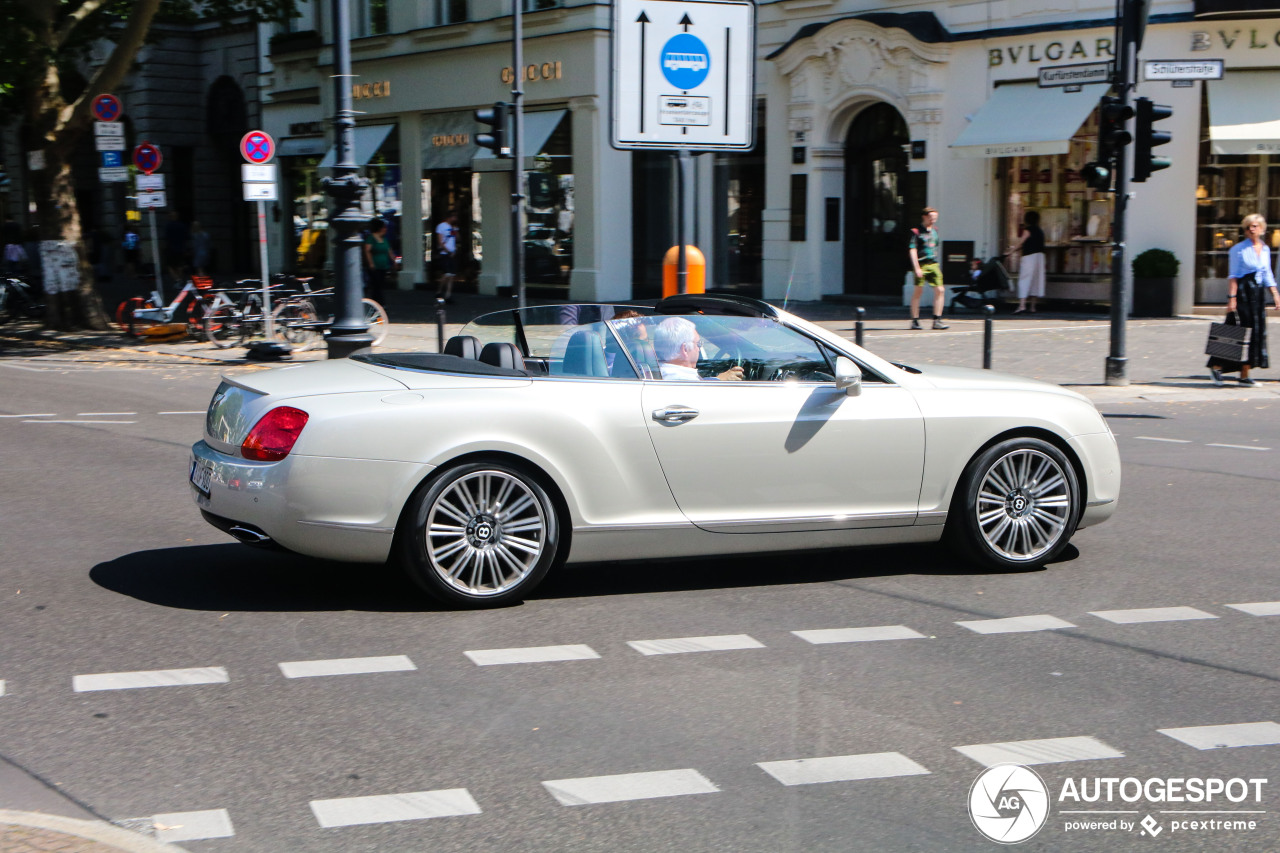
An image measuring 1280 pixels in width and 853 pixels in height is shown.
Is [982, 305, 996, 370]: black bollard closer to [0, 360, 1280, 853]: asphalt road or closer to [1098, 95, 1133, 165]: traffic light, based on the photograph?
[1098, 95, 1133, 165]: traffic light

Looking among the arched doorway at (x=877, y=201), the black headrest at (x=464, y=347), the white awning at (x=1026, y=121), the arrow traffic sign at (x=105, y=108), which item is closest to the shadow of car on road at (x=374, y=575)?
the black headrest at (x=464, y=347)

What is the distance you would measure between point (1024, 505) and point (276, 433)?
355 centimetres

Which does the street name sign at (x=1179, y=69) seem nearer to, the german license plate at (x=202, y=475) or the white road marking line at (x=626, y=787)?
the german license plate at (x=202, y=475)

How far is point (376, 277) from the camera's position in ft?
82.5

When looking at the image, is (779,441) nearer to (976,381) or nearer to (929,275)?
(976,381)

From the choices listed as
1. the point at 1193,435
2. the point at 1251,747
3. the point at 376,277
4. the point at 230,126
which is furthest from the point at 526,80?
the point at 1251,747

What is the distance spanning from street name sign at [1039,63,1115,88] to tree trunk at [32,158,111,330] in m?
14.4

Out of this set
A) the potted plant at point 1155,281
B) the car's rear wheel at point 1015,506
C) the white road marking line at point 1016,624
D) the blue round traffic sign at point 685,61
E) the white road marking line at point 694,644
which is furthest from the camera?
the potted plant at point 1155,281

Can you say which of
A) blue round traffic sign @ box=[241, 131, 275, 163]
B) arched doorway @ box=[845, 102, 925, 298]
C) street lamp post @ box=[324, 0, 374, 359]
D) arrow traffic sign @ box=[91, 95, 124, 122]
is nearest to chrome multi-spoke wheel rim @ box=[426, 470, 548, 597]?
street lamp post @ box=[324, 0, 374, 359]

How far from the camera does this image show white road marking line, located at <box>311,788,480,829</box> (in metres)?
3.92

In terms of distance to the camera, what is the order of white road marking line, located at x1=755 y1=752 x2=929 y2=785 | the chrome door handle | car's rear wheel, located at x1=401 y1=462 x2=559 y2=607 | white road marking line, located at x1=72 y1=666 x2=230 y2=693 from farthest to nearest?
the chrome door handle → car's rear wheel, located at x1=401 y1=462 x2=559 y2=607 → white road marking line, located at x1=72 y1=666 x2=230 y2=693 → white road marking line, located at x1=755 y1=752 x2=929 y2=785

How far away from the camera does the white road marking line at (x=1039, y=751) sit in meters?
4.41

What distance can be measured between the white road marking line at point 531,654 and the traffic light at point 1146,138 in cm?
1175

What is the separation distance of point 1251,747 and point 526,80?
27468 millimetres
